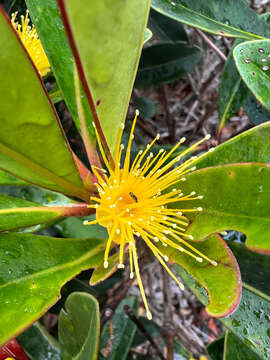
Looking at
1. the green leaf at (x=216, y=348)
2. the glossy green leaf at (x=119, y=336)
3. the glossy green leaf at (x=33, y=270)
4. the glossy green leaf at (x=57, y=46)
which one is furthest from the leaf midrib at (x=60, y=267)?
the glossy green leaf at (x=119, y=336)

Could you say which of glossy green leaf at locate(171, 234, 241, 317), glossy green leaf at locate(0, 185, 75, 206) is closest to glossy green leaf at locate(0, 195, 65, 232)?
glossy green leaf at locate(0, 185, 75, 206)

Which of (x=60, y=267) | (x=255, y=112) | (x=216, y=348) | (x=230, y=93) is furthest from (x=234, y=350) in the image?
(x=230, y=93)

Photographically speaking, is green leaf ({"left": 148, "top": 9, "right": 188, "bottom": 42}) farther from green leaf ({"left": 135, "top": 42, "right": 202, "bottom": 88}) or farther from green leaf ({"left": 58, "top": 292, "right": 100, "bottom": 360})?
green leaf ({"left": 58, "top": 292, "right": 100, "bottom": 360})

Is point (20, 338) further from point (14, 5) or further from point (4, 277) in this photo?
point (14, 5)

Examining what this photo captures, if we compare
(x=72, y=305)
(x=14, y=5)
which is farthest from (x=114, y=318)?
(x=14, y=5)

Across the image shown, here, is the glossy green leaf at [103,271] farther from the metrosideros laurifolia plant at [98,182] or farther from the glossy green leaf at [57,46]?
the glossy green leaf at [57,46]
